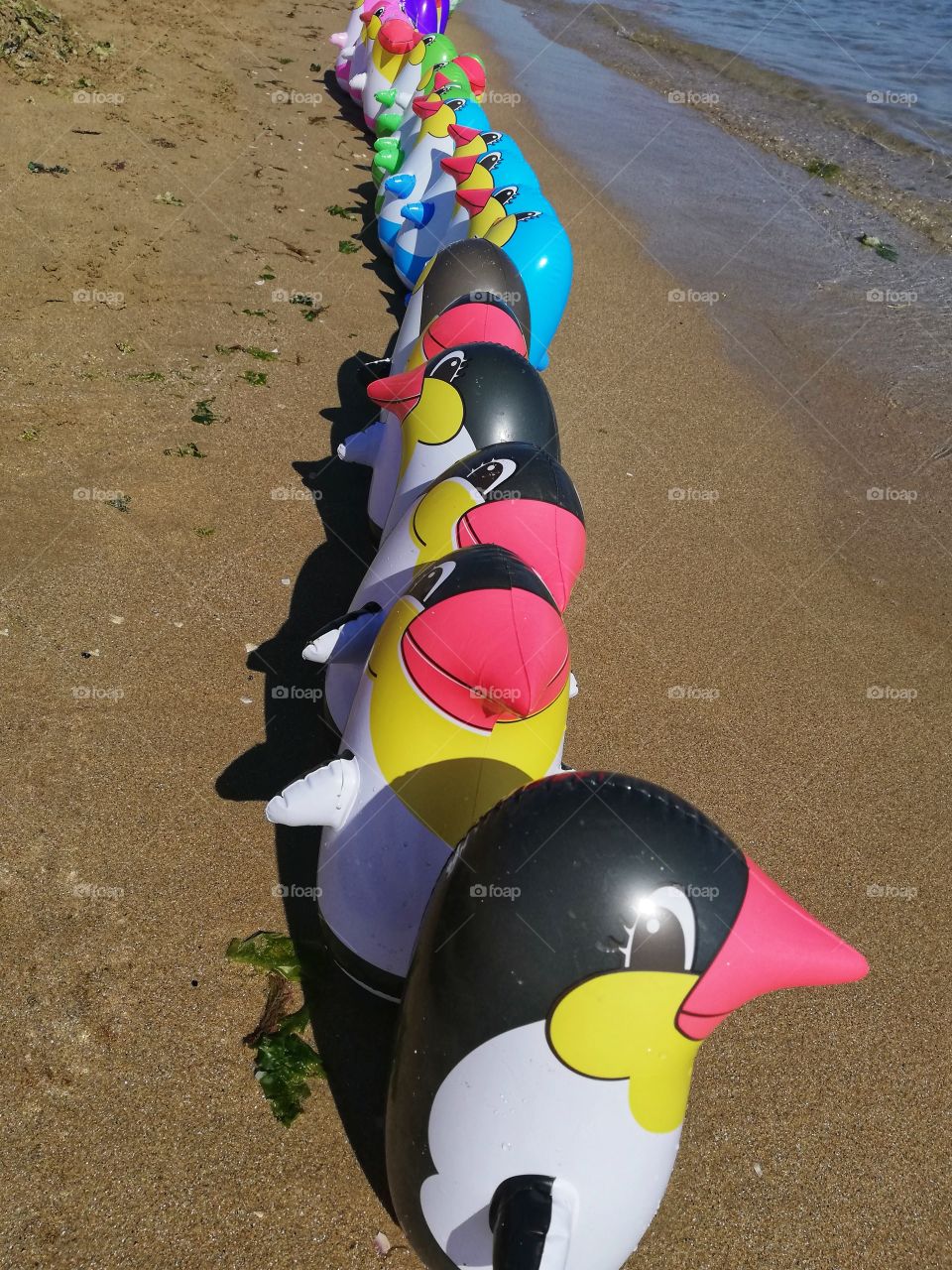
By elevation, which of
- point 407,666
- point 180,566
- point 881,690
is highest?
point 407,666

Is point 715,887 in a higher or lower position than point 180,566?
higher

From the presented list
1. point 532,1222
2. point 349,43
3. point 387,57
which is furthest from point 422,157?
point 532,1222

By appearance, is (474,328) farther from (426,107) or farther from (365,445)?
(426,107)

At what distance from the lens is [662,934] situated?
229cm

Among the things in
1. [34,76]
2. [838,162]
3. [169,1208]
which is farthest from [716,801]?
[838,162]

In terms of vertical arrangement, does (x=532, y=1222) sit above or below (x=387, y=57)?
below

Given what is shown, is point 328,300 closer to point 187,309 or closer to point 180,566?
point 187,309

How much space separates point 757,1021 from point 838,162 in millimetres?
15458

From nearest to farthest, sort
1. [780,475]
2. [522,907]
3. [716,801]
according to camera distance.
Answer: [522,907] → [716,801] → [780,475]

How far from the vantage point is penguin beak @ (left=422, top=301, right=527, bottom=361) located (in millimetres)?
5230

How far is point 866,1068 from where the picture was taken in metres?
3.67

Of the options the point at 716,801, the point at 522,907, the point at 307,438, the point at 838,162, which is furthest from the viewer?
the point at 838,162

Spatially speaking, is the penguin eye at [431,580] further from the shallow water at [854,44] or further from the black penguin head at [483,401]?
the shallow water at [854,44]

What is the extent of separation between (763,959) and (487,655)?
1201 millimetres
